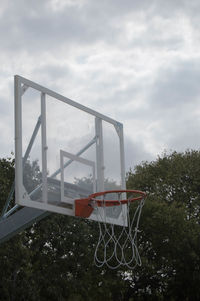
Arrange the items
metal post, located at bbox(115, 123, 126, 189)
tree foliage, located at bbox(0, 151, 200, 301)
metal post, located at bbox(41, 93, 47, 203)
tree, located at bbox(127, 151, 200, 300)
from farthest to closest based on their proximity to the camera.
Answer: tree, located at bbox(127, 151, 200, 300), tree foliage, located at bbox(0, 151, 200, 301), metal post, located at bbox(115, 123, 126, 189), metal post, located at bbox(41, 93, 47, 203)

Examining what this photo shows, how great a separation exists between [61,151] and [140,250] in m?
12.4

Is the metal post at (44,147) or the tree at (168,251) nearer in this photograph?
the metal post at (44,147)

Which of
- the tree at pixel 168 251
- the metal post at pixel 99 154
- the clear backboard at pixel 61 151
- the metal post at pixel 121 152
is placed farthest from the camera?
the tree at pixel 168 251

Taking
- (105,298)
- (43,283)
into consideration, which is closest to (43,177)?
(43,283)

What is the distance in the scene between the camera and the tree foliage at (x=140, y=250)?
1548 centimetres

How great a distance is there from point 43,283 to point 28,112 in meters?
9.32

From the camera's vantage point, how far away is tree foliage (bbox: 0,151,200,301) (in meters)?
15.5

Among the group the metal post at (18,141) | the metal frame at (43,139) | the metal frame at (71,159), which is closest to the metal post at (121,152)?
the metal frame at (43,139)

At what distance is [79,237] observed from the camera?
650 inches

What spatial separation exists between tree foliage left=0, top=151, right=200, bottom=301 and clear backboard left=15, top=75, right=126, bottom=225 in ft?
23.1

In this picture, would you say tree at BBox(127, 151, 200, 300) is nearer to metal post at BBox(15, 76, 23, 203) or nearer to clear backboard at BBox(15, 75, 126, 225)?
clear backboard at BBox(15, 75, 126, 225)

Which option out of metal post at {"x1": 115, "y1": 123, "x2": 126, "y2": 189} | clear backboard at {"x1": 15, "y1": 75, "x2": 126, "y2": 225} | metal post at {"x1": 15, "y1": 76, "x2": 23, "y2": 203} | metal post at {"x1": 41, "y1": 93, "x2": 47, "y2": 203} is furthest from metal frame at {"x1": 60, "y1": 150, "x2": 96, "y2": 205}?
→ metal post at {"x1": 15, "y1": 76, "x2": 23, "y2": 203}

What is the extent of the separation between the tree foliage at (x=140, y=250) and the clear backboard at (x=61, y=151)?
278 inches

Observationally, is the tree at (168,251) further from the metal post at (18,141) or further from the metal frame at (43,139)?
the metal post at (18,141)
